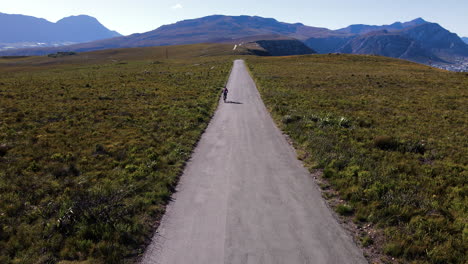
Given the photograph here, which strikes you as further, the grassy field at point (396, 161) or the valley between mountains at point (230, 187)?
the grassy field at point (396, 161)

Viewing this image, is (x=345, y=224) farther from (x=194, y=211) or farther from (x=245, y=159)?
(x=245, y=159)

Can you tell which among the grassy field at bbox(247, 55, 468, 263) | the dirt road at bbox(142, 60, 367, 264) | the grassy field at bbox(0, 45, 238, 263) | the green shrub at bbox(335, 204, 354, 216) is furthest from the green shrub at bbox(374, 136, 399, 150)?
the grassy field at bbox(0, 45, 238, 263)

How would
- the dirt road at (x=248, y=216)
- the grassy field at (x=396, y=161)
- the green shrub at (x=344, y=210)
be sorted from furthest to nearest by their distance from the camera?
the green shrub at (x=344, y=210) < the grassy field at (x=396, y=161) < the dirt road at (x=248, y=216)

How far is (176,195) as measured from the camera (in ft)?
37.1

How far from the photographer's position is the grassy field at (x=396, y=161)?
8.81 meters

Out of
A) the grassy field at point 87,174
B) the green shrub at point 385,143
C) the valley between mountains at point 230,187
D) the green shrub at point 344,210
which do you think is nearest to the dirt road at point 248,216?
the valley between mountains at point 230,187

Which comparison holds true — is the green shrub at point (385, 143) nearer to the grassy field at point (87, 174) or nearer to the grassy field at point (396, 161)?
the grassy field at point (396, 161)

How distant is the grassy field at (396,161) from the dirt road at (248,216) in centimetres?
117

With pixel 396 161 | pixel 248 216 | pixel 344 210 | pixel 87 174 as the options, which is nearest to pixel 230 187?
pixel 248 216

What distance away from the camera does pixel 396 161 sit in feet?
47.7

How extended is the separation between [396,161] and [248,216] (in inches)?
398

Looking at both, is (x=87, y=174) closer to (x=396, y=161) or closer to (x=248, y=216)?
(x=248, y=216)

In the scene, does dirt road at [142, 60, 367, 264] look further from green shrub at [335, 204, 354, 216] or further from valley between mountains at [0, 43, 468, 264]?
green shrub at [335, 204, 354, 216]

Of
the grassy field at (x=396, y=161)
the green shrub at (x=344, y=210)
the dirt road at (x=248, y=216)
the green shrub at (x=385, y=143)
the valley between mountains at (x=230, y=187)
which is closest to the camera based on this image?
the dirt road at (x=248, y=216)
